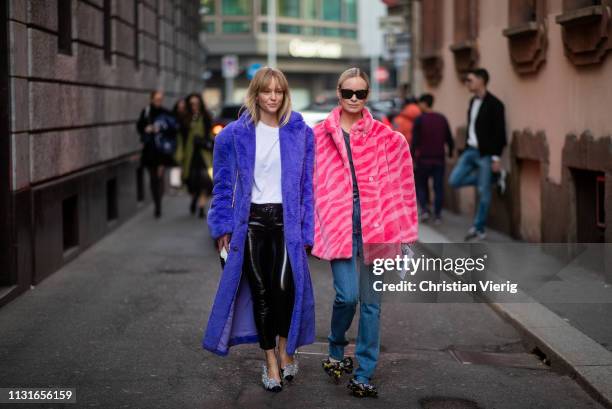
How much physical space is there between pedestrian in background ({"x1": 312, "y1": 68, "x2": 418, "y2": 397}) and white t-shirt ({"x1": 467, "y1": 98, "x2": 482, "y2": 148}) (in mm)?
6816

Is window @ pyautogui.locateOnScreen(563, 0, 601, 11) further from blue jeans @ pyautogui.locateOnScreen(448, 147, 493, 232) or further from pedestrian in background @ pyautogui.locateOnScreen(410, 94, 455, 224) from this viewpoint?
pedestrian in background @ pyautogui.locateOnScreen(410, 94, 455, 224)

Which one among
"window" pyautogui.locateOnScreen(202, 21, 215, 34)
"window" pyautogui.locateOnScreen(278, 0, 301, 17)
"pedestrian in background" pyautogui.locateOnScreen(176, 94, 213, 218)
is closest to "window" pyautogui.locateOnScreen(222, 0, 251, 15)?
"window" pyautogui.locateOnScreen(202, 21, 215, 34)

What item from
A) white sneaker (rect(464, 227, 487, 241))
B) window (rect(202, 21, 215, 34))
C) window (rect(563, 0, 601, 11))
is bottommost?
white sneaker (rect(464, 227, 487, 241))

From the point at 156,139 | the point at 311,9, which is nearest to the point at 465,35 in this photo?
the point at 156,139

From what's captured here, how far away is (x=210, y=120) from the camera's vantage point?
1603 cm

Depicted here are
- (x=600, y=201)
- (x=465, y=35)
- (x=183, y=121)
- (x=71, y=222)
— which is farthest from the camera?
(x=183, y=121)

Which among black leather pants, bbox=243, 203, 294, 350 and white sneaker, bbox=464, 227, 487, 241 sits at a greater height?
black leather pants, bbox=243, 203, 294, 350

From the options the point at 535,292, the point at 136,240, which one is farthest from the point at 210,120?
the point at 535,292

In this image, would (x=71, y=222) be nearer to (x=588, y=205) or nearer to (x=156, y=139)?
A: (x=156, y=139)

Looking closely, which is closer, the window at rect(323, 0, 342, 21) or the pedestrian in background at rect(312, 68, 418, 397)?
the pedestrian in background at rect(312, 68, 418, 397)

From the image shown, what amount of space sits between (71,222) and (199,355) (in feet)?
16.9

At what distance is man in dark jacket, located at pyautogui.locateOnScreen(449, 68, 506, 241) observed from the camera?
12.4 meters

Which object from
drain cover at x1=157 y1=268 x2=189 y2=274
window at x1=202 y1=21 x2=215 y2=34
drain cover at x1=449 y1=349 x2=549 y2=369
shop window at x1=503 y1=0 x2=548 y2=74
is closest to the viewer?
drain cover at x1=449 y1=349 x2=549 y2=369

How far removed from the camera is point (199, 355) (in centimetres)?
682
